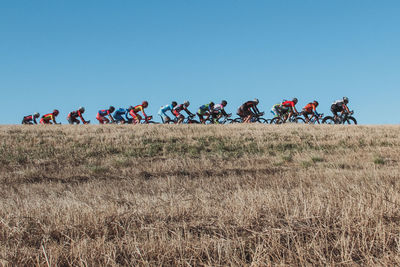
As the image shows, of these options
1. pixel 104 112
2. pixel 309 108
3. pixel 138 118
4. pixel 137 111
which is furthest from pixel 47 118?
pixel 309 108

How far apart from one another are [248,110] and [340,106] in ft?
21.8

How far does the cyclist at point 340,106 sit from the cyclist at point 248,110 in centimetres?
549

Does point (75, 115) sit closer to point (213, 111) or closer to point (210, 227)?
point (213, 111)

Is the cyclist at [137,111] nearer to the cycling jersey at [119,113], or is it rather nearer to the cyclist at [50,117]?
the cycling jersey at [119,113]

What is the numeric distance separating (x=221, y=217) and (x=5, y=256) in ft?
6.99

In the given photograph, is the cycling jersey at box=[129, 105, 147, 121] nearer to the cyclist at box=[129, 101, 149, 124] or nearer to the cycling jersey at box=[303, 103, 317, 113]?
the cyclist at box=[129, 101, 149, 124]

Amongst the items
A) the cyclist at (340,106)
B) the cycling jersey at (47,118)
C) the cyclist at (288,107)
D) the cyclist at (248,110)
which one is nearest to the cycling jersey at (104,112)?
the cycling jersey at (47,118)

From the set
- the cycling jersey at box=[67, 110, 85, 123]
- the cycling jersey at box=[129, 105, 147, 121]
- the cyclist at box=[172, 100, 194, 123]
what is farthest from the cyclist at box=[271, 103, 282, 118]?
the cycling jersey at box=[67, 110, 85, 123]

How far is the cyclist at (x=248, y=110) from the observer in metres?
25.5

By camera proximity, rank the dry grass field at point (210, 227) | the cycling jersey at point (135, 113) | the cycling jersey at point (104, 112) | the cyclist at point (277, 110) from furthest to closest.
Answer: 1. the cycling jersey at point (104, 112)
2. the cyclist at point (277, 110)
3. the cycling jersey at point (135, 113)
4. the dry grass field at point (210, 227)

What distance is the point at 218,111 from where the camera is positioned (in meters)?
27.0

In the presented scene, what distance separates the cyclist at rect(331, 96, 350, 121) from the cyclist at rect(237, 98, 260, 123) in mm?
5488

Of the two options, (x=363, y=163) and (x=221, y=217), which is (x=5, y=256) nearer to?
(x=221, y=217)

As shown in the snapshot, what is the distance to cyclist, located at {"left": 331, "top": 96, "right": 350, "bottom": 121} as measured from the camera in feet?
81.6
